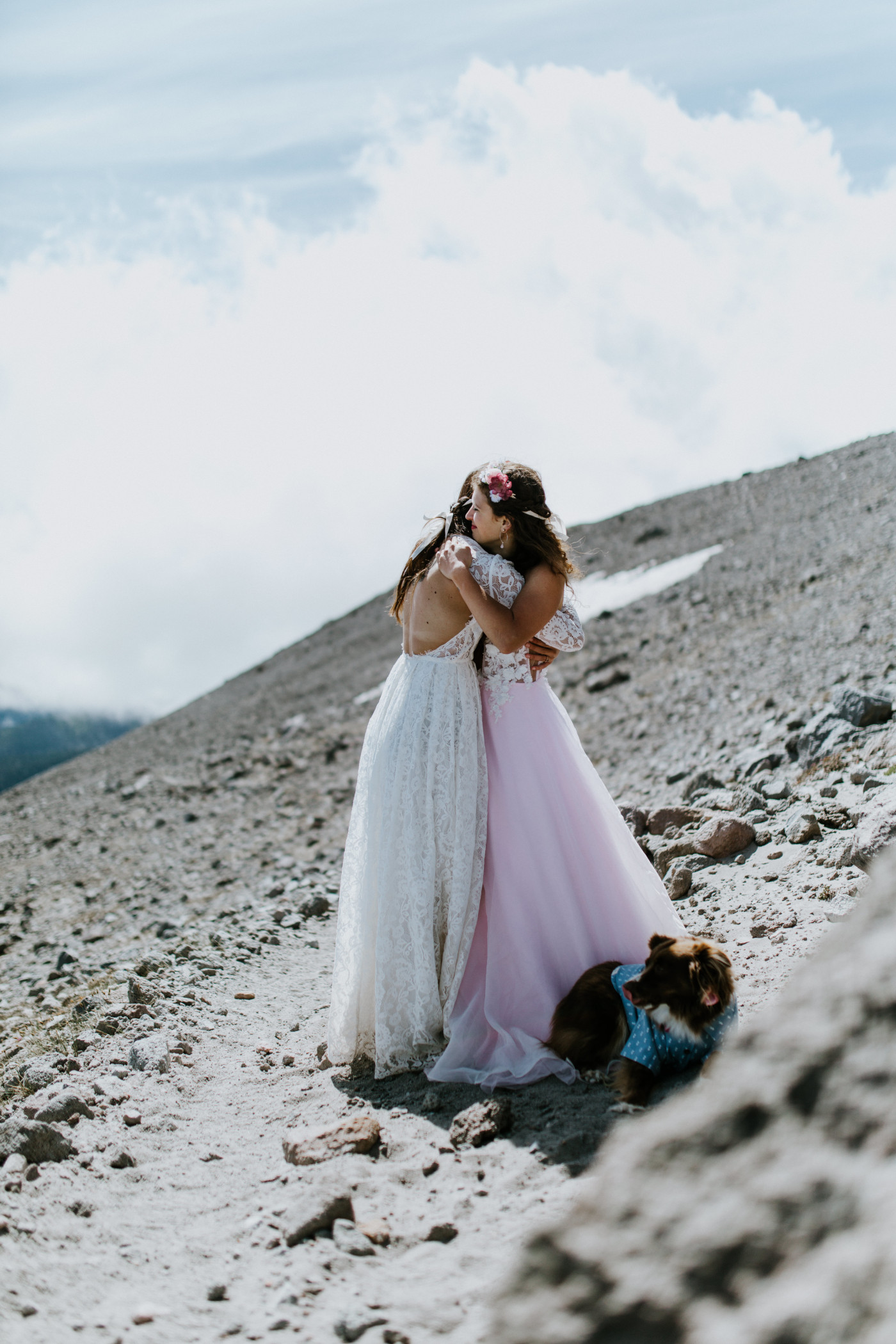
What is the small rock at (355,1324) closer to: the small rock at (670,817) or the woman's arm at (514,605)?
the woman's arm at (514,605)

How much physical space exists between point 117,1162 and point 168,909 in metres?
5.95

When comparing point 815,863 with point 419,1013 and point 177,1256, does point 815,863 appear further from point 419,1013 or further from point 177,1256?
point 177,1256

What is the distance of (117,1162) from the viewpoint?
361 cm

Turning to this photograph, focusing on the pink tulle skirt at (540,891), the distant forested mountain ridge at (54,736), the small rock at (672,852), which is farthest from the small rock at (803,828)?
the distant forested mountain ridge at (54,736)

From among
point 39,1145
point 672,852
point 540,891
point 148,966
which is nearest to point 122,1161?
point 39,1145

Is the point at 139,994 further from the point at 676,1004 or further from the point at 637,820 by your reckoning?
the point at 676,1004

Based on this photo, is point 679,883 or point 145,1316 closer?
point 145,1316

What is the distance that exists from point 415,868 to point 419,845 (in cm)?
10

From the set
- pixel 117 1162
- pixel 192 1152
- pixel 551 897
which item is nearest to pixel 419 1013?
pixel 551 897

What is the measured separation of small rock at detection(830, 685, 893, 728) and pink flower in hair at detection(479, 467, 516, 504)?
162 inches

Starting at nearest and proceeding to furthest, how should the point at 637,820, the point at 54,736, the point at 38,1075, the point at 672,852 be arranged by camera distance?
the point at 38,1075
the point at 672,852
the point at 637,820
the point at 54,736

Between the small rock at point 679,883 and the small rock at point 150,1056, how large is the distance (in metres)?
2.81

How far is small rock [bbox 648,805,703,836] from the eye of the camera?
6500mm

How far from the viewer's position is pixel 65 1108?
397 centimetres
